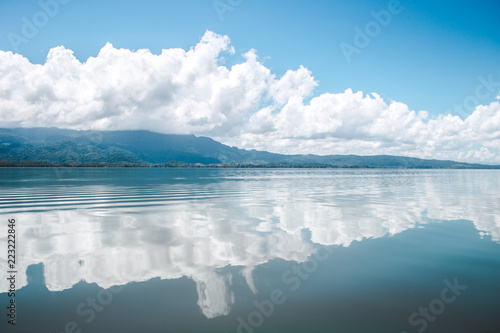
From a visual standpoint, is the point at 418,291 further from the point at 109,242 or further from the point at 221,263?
the point at 109,242

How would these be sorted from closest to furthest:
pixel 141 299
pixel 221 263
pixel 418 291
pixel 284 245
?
pixel 141 299 < pixel 418 291 < pixel 221 263 < pixel 284 245

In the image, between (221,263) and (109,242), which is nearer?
(221,263)

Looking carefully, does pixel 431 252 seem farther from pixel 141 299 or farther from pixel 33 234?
pixel 33 234

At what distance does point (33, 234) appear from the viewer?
1758 cm

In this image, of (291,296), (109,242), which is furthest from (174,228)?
(291,296)

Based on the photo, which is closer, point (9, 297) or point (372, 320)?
point (372, 320)

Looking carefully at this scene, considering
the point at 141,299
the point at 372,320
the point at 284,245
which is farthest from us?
the point at 284,245

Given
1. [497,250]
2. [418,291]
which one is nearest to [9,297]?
[418,291]

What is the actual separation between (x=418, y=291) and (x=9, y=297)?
12876 millimetres

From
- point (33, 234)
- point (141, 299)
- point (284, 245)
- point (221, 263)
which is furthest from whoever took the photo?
point (33, 234)

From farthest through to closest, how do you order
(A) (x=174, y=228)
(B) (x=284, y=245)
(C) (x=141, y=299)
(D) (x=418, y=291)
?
1. (A) (x=174, y=228)
2. (B) (x=284, y=245)
3. (D) (x=418, y=291)
4. (C) (x=141, y=299)

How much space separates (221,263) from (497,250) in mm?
13377

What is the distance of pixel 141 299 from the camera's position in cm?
934

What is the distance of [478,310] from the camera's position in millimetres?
8758
